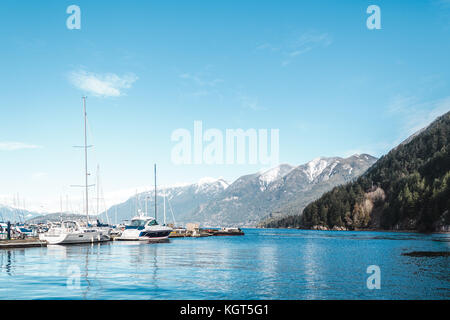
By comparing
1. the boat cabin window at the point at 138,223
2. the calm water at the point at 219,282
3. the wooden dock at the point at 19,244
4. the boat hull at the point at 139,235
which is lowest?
the boat hull at the point at 139,235

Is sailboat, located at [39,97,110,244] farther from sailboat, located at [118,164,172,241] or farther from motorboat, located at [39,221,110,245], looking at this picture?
sailboat, located at [118,164,172,241]

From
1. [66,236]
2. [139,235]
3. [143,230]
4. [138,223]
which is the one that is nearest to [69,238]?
[66,236]

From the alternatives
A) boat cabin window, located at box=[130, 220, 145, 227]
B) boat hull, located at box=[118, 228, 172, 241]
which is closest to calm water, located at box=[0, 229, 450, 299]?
boat hull, located at box=[118, 228, 172, 241]

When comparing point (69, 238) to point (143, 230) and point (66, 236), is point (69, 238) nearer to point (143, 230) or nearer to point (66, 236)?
point (66, 236)

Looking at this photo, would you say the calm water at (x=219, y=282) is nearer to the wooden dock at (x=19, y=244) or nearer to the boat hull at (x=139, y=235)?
the wooden dock at (x=19, y=244)

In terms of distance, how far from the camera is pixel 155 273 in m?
43.4

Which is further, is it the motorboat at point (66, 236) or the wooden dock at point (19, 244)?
the motorboat at point (66, 236)

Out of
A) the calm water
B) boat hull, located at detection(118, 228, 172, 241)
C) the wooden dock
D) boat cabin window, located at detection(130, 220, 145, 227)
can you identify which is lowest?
boat hull, located at detection(118, 228, 172, 241)

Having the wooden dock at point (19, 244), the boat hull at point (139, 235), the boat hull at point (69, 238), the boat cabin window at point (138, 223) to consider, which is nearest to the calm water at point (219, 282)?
the wooden dock at point (19, 244)
